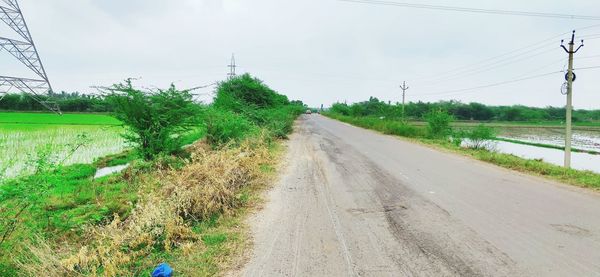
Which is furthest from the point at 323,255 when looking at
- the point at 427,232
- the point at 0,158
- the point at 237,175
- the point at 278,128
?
the point at 278,128

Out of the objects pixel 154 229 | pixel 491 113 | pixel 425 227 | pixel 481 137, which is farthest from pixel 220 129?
pixel 491 113

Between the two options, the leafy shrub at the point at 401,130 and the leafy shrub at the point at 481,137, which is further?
the leafy shrub at the point at 401,130

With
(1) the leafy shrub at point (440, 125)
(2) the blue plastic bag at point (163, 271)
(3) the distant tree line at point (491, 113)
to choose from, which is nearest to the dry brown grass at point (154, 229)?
(2) the blue plastic bag at point (163, 271)

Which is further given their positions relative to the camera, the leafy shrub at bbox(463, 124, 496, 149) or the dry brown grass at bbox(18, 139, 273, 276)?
the leafy shrub at bbox(463, 124, 496, 149)

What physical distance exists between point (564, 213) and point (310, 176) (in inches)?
234

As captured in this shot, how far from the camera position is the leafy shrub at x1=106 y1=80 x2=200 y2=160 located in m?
10.9

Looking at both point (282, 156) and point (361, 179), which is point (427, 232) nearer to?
point (361, 179)

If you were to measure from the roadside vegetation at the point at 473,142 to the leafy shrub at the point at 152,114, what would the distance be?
37.3 ft

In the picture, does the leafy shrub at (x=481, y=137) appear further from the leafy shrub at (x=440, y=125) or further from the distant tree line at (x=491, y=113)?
the distant tree line at (x=491, y=113)

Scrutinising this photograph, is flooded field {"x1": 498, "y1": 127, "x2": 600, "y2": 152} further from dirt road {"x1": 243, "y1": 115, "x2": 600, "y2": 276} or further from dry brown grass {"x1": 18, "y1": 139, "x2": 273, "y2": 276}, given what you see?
dry brown grass {"x1": 18, "y1": 139, "x2": 273, "y2": 276}

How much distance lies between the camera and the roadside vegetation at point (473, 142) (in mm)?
10833

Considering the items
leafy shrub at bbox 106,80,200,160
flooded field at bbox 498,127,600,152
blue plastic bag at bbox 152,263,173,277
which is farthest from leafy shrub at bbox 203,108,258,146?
flooded field at bbox 498,127,600,152

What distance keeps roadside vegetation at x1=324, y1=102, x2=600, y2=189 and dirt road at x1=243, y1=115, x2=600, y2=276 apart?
1.28 m

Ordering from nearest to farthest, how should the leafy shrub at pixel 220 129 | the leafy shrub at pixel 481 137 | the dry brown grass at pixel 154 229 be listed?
the dry brown grass at pixel 154 229
the leafy shrub at pixel 220 129
the leafy shrub at pixel 481 137
